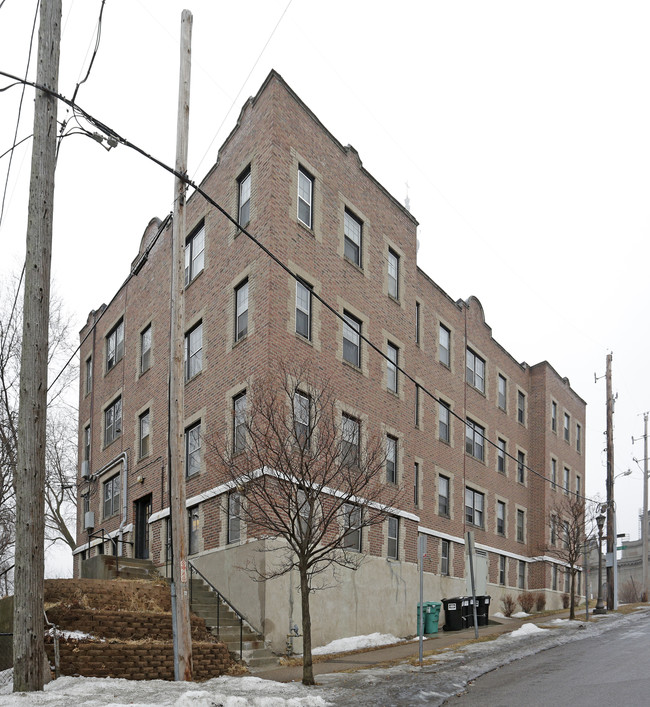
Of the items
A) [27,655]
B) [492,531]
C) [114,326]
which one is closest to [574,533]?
[492,531]

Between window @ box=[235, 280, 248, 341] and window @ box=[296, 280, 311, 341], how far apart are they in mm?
1394

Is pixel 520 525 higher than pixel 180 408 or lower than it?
lower

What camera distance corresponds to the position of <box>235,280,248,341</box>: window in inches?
829

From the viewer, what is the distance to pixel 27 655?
995 centimetres

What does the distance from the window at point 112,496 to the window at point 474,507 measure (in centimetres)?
1360

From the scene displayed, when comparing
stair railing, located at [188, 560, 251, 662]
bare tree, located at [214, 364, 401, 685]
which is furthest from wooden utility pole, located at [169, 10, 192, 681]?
stair railing, located at [188, 560, 251, 662]

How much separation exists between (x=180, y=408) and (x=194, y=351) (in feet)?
36.2

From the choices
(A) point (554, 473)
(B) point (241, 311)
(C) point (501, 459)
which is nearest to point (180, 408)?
(B) point (241, 311)

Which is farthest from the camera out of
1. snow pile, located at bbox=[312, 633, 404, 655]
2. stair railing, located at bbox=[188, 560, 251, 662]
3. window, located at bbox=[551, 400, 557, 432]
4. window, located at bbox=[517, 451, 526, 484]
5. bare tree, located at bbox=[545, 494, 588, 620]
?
window, located at bbox=[551, 400, 557, 432]

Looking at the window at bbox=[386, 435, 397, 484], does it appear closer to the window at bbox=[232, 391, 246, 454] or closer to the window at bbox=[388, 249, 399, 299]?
the window at bbox=[388, 249, 399, 299]

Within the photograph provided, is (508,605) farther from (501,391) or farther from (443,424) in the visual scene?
(501,391)

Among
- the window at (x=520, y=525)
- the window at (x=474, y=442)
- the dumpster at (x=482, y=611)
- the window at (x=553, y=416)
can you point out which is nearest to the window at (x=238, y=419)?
the dumpster at (x=482, y=611)

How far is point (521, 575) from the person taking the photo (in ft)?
124

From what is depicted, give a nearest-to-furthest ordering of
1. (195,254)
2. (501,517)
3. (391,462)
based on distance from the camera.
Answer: (391,462)
(195,254)
(501,517)
